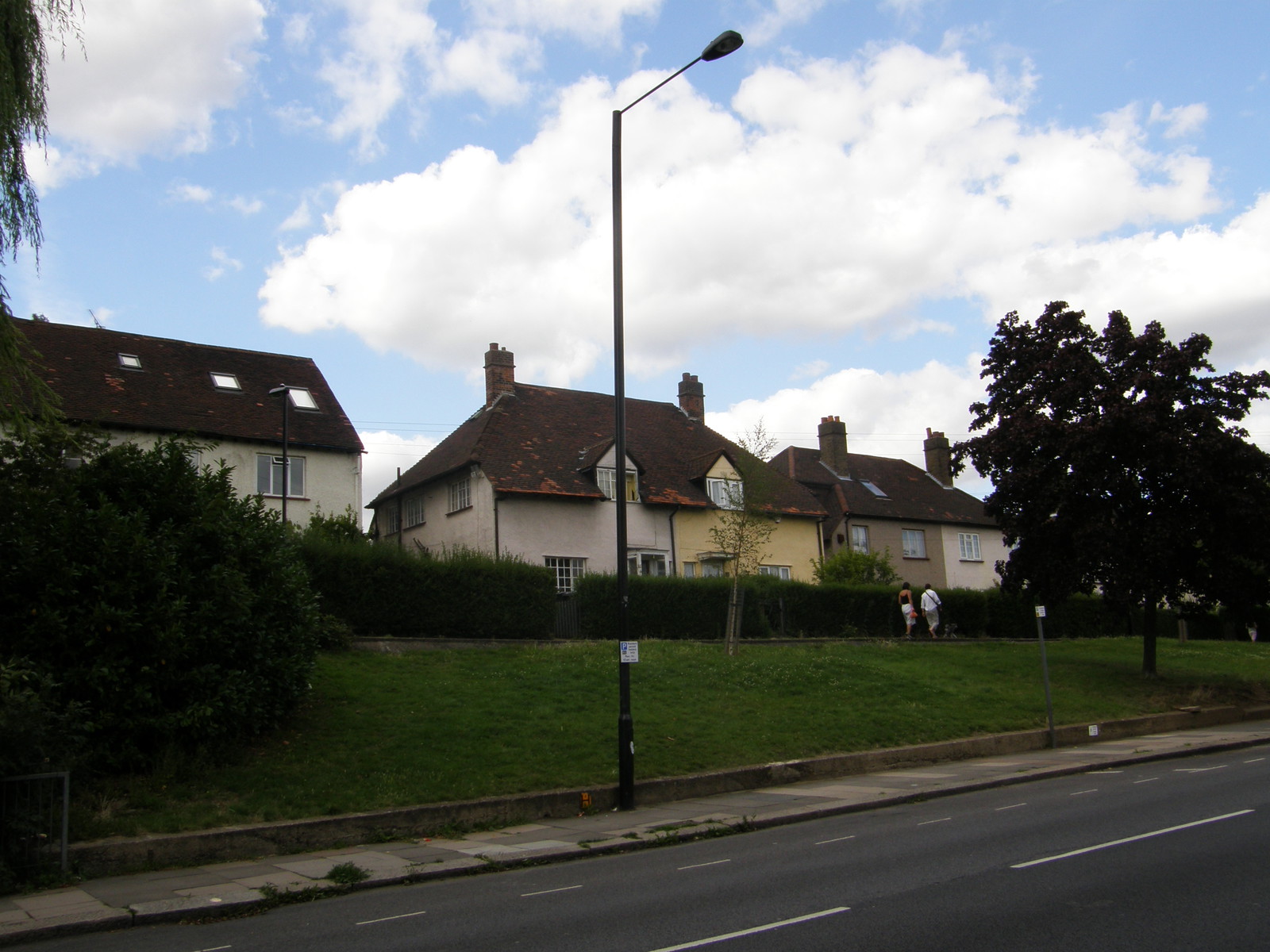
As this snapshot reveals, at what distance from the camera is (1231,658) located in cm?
3284

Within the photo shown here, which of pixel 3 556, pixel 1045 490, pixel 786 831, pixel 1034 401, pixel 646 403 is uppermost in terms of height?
pixel 646 403

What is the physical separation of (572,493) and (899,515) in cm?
2061

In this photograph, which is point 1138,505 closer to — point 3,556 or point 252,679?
point 252,679

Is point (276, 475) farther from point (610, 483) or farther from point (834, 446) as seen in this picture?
point (834, 446)

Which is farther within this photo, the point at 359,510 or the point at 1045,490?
the point at 359,510

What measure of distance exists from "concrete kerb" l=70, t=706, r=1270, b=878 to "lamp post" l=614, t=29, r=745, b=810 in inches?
15.3

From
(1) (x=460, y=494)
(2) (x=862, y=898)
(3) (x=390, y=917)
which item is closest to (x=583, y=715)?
(3) (x=390, y=917)

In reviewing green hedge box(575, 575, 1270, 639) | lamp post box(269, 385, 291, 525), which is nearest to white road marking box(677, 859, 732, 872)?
green hedge box(575, 575, 1270, 639)

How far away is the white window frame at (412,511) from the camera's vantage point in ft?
130

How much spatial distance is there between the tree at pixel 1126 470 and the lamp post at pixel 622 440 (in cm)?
1432

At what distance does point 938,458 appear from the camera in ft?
186

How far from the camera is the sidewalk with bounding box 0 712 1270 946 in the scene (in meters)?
8.74

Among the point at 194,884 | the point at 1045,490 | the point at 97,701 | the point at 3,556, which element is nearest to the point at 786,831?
the point at 194,884

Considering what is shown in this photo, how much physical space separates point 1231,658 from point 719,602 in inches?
669
